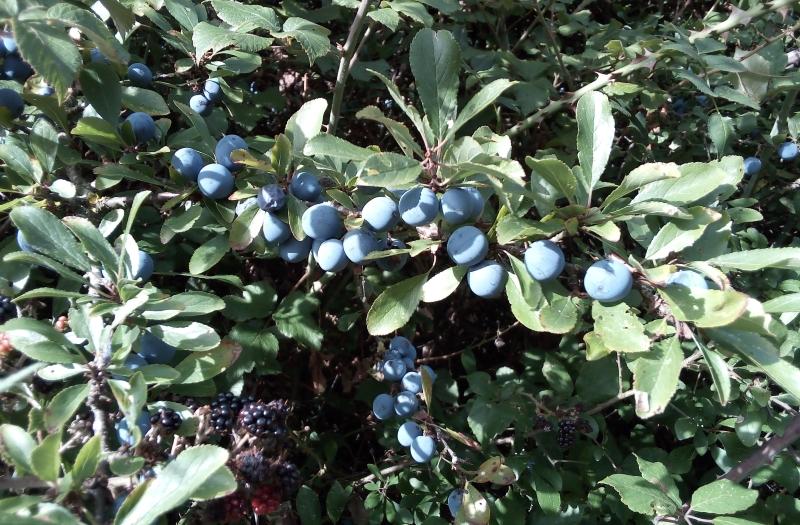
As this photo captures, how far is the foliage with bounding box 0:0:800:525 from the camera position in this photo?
36.9 inches

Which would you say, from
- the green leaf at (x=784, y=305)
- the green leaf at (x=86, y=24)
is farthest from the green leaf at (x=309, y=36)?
the green leaf at (x=784, y=305)

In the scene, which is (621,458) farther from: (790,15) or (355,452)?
(790,15)

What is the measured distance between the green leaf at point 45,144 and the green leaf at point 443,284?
2.52 ft

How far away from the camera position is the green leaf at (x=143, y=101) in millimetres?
1226

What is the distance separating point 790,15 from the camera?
2178 mm

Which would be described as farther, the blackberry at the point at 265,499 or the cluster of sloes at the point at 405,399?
the cluster of sloes at the point at 405,399

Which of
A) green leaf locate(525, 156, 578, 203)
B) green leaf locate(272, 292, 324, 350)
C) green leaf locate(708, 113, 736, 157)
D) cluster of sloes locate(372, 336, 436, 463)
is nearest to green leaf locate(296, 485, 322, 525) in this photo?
cluster of sloes locate(372, 336, 436, 463)

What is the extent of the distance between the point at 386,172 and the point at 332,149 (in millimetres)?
128

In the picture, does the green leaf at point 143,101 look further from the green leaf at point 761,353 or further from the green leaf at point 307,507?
the green leaf at point 761,353

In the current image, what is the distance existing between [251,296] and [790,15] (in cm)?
207

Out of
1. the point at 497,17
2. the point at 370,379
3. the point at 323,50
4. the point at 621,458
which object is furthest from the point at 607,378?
the point at 497,17

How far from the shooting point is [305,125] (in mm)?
1164

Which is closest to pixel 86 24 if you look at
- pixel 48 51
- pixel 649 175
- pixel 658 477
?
pixel 48 51

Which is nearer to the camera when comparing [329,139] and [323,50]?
[329,139]
